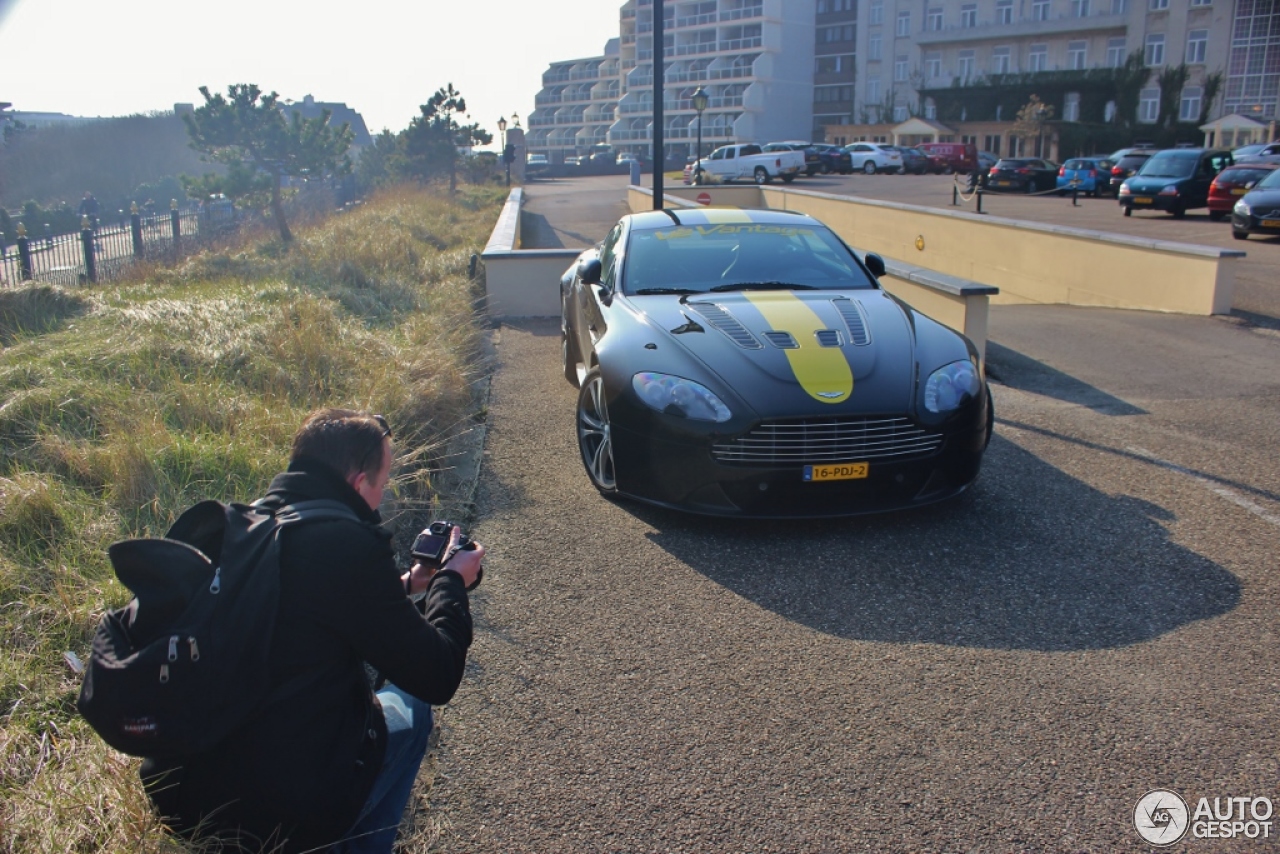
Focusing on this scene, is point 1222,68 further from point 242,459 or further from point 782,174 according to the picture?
point 242,459

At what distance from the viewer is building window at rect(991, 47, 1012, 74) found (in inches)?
2904

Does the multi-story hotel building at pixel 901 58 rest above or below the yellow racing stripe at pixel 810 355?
above

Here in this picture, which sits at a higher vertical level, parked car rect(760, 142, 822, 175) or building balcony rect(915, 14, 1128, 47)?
building balcony rect(915, 14, 1128, 47)

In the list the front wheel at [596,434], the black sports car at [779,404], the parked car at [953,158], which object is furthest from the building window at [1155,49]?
the front wheel at [596,434]

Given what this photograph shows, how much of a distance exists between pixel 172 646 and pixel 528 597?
2.41 meters

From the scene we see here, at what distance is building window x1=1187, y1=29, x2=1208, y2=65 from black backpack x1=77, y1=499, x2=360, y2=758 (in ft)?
245

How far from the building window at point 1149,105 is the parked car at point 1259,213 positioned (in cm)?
5406

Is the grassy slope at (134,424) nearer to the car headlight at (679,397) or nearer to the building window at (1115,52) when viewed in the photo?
the car headlight at (679,397)

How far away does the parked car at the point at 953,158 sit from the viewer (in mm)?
52156

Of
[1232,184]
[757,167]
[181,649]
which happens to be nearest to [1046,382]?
[181,649]

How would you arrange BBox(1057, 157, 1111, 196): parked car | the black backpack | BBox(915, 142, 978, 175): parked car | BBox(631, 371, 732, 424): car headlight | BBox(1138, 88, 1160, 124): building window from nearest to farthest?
the black backpack
BBox(631, 371, 732, 424): car headlight
BBox(1057, 157, 1111, 196): parked car
BBox(915, 142, 978, 175): parked car
BBox(1138, 88, 1160, 124): building window

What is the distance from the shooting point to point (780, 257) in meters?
6.62

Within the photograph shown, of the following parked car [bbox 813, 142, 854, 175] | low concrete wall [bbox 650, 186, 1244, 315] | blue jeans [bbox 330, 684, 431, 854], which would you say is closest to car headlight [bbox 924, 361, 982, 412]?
blue jeans [bbox 330, 684, 431, 854]

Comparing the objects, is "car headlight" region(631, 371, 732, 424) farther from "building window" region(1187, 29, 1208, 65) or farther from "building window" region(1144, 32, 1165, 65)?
"building window" region(1144, 32, 1165, 65)
